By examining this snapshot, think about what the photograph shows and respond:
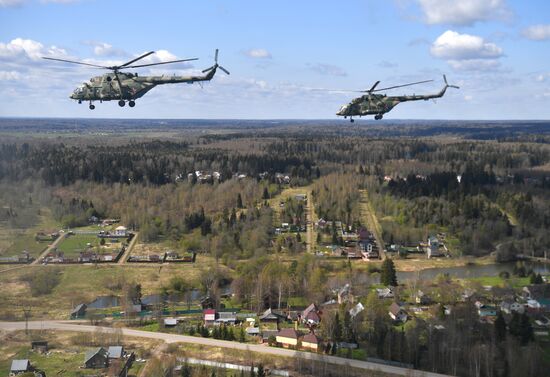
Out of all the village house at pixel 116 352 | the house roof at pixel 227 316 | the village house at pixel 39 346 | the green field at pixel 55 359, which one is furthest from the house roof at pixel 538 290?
the village house at pixel 39 346

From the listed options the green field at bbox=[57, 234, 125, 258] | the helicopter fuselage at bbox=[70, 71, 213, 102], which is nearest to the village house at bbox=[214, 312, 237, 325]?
the helicopter fuselage at bbox=[70, 71, 213, 102]

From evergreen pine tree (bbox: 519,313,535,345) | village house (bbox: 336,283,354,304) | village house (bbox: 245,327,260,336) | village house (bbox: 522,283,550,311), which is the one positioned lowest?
village house (bbox: 245,327,260,336)

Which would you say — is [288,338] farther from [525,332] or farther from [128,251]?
[128,251]

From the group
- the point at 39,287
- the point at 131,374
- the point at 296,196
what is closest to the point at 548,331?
the point at 131,374

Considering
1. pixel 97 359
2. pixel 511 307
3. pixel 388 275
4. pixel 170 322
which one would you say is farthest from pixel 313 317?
pixel 511 307

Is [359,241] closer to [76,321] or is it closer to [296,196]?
[296,196]

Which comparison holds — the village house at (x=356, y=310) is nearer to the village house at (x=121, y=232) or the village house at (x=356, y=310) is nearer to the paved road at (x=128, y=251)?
the paved road at (x=128, y=251)

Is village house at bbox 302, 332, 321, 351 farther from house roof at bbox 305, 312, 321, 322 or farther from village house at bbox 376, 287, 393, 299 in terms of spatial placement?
village house at bbox 376, 287, 393, 299
